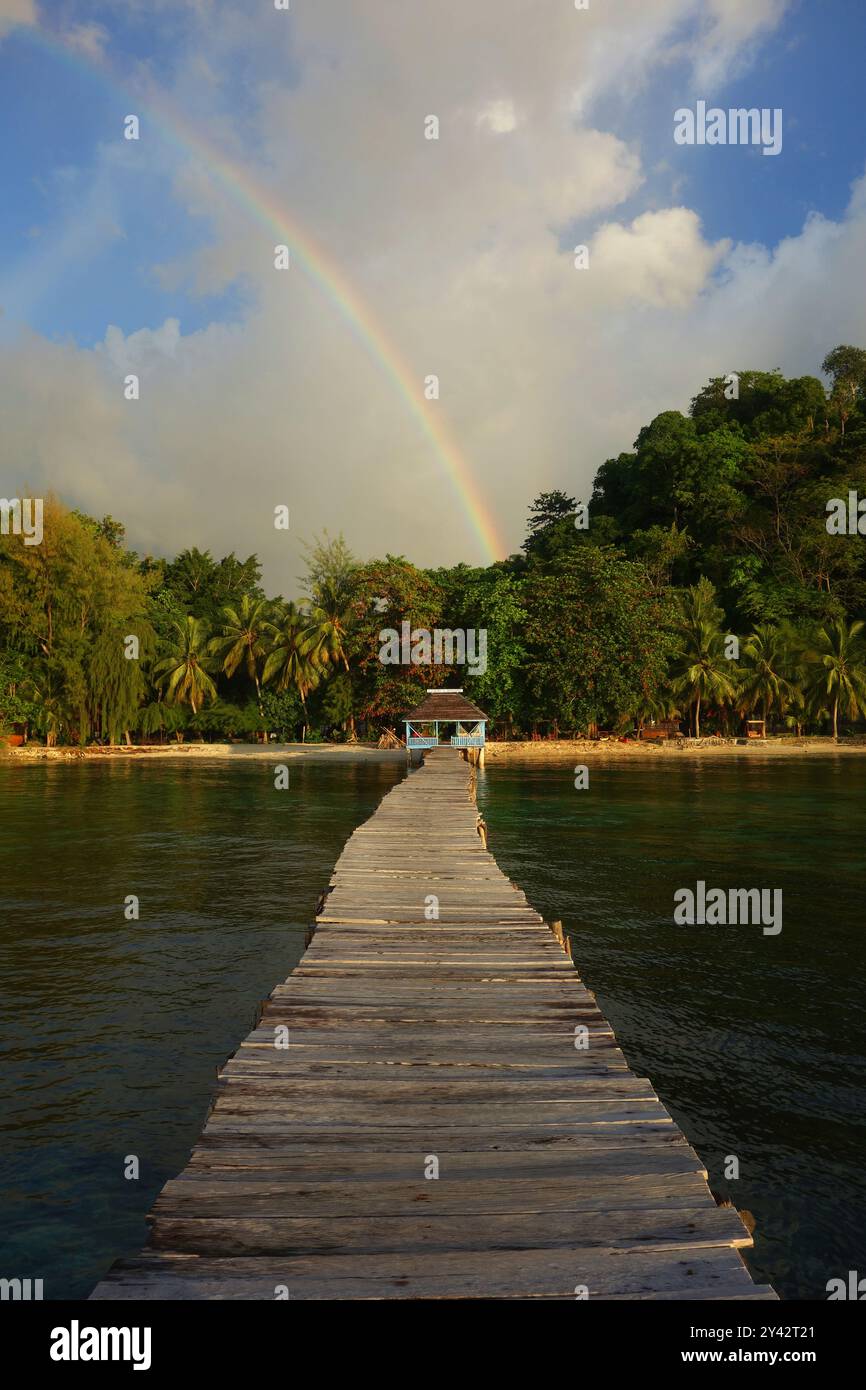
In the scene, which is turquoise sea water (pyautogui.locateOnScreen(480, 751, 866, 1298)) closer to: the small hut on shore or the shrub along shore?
the small hut on shore

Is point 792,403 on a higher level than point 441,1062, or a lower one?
higher

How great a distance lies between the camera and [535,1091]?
4.78 metres

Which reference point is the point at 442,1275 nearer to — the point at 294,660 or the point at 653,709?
the point at 294,660

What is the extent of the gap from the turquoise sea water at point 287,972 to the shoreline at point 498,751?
25.8 meters

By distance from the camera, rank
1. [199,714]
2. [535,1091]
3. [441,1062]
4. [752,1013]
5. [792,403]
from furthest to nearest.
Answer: [792,403], [199,714], [752,1013], [441,1062], [535,1091]

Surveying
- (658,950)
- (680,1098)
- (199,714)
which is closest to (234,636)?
(199,714)

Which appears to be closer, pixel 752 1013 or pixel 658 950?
pixel 752 1013

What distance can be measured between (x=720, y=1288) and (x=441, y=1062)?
2.35m

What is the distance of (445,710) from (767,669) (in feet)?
99.5

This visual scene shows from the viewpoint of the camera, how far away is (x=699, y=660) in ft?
188

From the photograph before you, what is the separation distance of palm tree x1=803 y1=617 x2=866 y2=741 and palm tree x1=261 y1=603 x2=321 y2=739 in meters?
33.7

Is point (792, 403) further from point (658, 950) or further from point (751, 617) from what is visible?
point (658, 950)
